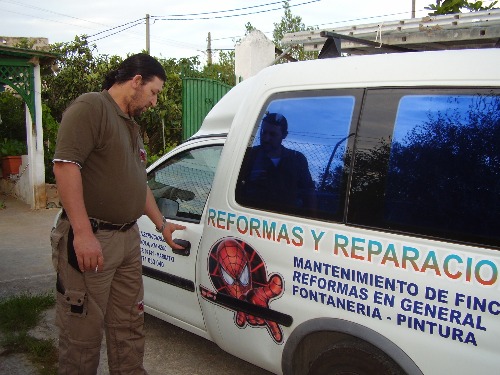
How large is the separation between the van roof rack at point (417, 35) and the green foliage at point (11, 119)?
9434mm

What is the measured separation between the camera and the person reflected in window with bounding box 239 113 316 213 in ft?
7.32

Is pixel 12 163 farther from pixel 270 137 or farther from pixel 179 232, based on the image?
pixel 270 137

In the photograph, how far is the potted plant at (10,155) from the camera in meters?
9.72

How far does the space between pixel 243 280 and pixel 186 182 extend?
107 cm

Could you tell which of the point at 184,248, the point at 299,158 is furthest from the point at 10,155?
the point at 299,158

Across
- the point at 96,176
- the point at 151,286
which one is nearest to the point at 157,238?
the point at 151,286

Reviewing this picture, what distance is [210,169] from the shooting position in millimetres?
3090

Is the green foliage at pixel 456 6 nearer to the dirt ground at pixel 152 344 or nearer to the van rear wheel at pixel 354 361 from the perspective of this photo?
the van rear wheel at pixel 354 361

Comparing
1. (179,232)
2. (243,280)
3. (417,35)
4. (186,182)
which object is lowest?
(243,280)

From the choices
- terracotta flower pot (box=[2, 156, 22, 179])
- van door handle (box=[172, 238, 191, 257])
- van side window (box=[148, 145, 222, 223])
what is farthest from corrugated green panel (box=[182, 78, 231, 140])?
van door handle (box=[172, 238, 191, 257])

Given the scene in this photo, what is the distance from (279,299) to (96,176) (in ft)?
3.39

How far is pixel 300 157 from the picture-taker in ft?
7.41

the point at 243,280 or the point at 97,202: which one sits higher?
the point at 97,202

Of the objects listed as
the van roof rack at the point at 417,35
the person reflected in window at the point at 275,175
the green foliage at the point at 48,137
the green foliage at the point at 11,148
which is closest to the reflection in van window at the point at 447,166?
the person reflected in window at the point at 275,175
